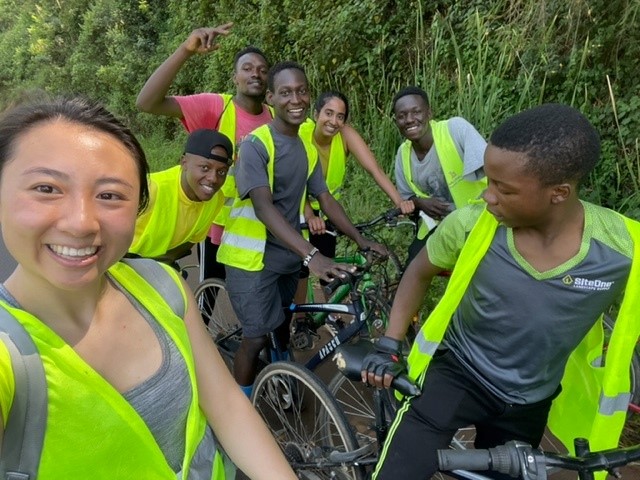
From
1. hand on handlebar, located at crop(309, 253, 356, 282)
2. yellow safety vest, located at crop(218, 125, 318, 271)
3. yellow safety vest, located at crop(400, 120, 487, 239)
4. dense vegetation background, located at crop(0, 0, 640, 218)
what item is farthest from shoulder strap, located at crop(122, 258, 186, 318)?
yellow safety vest, located at crop(400, 120, 487, 239)

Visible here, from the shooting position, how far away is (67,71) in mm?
14242

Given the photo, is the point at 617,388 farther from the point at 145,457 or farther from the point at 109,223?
the point at 109,223

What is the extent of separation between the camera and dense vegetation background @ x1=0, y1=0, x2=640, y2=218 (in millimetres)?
4430

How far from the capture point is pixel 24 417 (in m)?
0.93

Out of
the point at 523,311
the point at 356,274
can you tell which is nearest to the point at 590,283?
the point at 523,311

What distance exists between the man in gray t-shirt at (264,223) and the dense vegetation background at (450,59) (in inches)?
44.7

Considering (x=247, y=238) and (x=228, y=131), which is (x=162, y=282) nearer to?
(x=247, y=238)

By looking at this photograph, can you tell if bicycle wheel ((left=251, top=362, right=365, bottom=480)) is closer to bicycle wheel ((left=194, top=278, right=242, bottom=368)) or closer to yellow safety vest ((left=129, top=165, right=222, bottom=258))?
yellow safety vest ((left=129, top=165, right=222, bottom=258))

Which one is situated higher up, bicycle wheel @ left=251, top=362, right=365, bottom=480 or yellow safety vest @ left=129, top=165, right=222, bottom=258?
yellow safety vest @ left=129, top=165, right=222, bottom=258

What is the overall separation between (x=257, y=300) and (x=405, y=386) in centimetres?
128

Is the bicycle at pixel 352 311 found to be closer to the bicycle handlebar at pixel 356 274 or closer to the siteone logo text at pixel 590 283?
the bicycle handlebar at pixel 356 274

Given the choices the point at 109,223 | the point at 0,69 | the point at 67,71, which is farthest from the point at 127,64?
the point at 109,223

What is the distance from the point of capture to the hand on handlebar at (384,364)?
5.74 ft

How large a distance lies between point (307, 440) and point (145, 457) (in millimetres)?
1696
